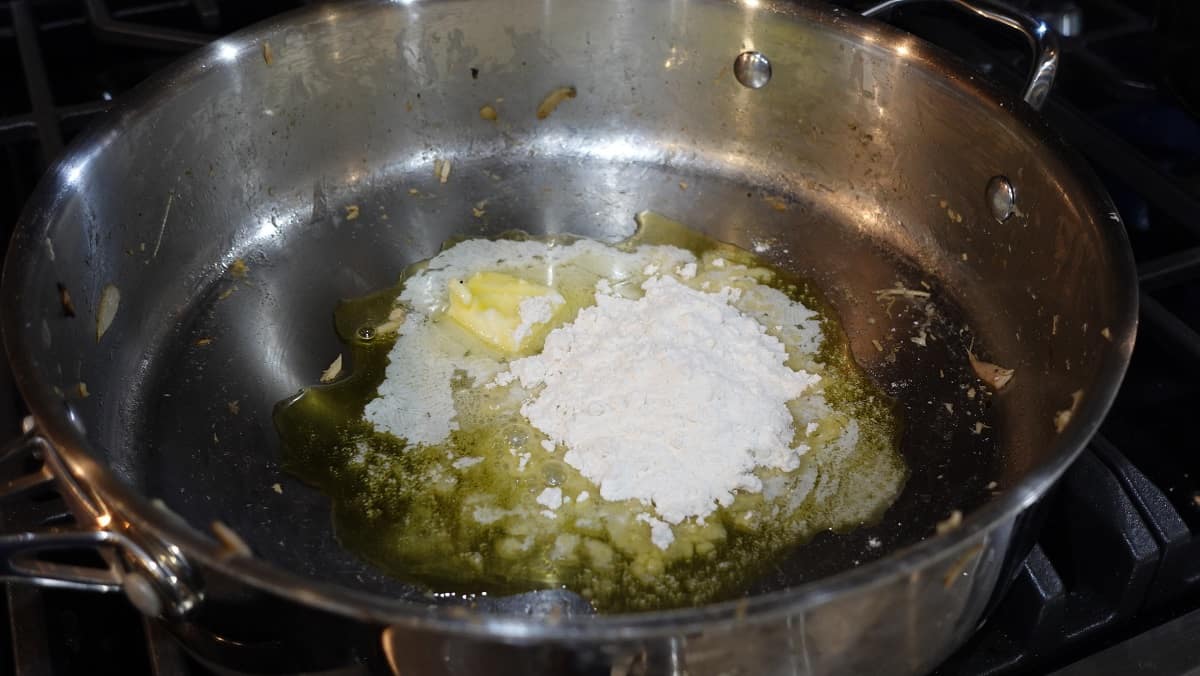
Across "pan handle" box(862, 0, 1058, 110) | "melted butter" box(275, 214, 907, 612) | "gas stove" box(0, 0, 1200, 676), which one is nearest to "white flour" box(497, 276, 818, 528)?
"melted butter" box(275, 214, 907, 612)

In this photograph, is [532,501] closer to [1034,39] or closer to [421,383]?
[421,383]

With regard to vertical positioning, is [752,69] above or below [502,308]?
above

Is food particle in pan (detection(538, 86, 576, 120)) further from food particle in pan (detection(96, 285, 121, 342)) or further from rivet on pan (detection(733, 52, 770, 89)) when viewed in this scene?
food particle in pan (detection(96, 285, 121, 342))

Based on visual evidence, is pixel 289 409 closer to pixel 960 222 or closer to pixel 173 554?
pixel 173 554

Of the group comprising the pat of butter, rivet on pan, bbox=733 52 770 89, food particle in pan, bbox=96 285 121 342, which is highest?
rivet on pan, bbox=733 52 770 89

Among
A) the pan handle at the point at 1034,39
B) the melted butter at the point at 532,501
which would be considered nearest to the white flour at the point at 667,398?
the melted butter at the point at 532,501

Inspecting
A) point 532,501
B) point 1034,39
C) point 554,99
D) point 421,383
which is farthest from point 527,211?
point 1034,39
